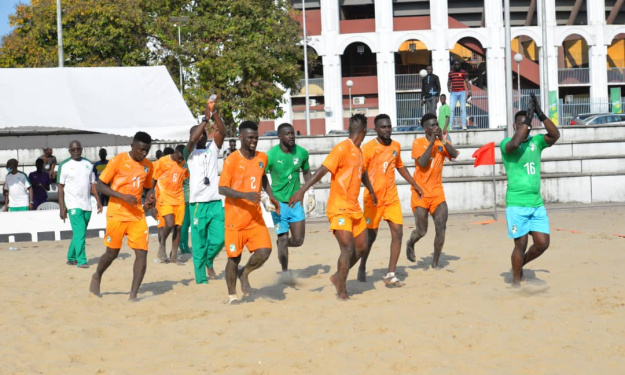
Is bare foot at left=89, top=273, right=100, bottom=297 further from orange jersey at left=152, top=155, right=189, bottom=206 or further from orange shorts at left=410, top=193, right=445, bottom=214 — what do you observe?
orange shorts at left=410, top=193, right=445, bottom=214

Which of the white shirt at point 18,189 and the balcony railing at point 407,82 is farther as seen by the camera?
the balcony railing at point 407,82

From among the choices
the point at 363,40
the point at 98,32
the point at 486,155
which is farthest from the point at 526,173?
the point at 363,40

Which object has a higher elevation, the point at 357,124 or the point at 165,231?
the point at 357,124

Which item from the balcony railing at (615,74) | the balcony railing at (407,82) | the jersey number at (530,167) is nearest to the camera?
the jersey number at (530,167)

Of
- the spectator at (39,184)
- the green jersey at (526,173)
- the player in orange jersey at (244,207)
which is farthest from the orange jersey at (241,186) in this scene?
the spectator at (39,184)

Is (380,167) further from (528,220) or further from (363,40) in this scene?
(363,40)

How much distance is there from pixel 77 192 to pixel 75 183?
14 centimetres

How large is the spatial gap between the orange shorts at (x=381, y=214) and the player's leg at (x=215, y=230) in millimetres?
1895

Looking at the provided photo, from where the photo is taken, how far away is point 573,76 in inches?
2105

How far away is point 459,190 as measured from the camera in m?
21.7

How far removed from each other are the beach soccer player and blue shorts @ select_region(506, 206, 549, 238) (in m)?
3.62

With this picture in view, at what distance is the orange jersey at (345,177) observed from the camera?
8.80m

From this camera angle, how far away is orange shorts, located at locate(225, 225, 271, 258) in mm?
8844

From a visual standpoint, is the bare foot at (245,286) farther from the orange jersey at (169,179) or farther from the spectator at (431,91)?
the spectator at (431,91)
